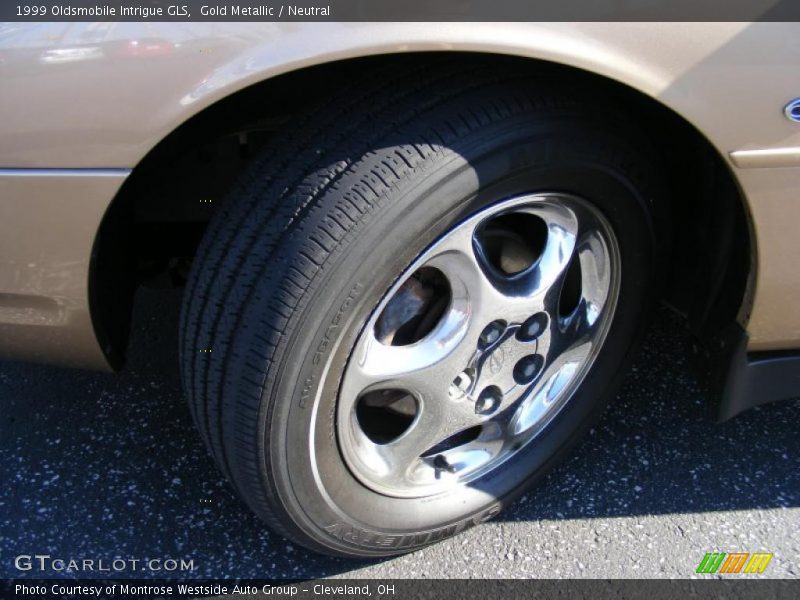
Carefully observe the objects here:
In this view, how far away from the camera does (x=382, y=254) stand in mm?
1358

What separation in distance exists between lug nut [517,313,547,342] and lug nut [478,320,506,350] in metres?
0.05

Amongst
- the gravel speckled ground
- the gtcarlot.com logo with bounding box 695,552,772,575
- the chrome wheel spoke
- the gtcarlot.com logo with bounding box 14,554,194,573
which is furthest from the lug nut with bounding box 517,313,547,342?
the gtcarlot.com logo with bounding box 14,554,194,573

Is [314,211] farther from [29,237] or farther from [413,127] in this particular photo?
[29,237]

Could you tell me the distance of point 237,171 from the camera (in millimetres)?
1817

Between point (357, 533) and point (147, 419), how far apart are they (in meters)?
0.75

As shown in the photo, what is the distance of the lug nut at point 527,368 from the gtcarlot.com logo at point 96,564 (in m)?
0.82

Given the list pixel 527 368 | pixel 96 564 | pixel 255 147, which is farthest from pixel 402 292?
pixel 96 564

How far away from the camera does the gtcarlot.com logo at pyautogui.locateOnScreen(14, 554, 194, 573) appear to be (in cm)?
177

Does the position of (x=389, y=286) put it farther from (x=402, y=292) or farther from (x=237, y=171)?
(x=237, y=171)

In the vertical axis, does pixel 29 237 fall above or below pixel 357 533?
above

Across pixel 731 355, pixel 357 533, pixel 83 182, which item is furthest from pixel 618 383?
pixel 83 182

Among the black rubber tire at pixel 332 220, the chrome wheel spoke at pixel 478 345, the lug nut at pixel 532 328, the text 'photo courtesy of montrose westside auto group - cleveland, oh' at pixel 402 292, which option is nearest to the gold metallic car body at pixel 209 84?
the text 'photo courtesy of montrose westside auto group - cleveland, oh' at pixel 402 292

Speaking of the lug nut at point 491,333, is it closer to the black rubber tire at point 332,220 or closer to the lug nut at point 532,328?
the lug nut at point 532,328
